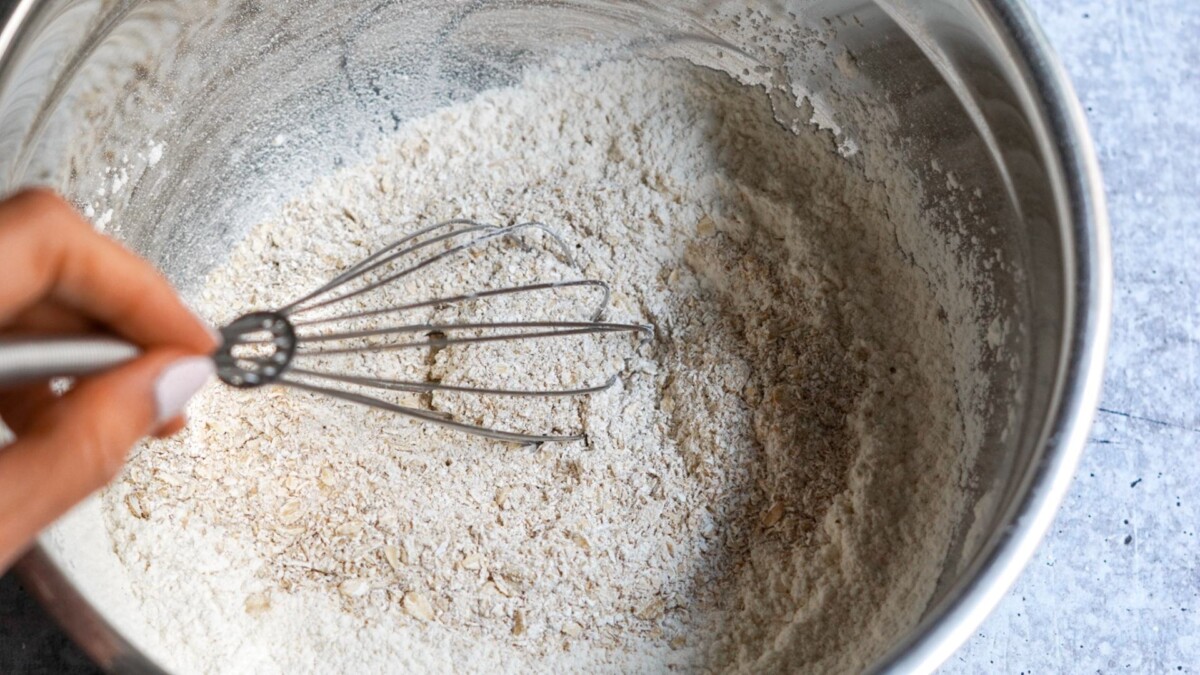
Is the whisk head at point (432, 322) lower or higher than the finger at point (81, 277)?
lower

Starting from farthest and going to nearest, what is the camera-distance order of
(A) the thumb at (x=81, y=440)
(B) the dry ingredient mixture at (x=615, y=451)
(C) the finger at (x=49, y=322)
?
(B) the dry ingredient mixture at (x=615, y=451), (C) the finger at (x=49, y=322), (A) the thumb at (x=81, y=440)

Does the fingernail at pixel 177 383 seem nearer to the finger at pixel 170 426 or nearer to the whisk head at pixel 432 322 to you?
the finger at pixel 170 426

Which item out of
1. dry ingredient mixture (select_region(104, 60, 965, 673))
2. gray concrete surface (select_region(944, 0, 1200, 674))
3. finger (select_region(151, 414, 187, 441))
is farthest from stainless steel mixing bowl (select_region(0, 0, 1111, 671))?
gray concrete surface (select_region(944, 0, 1200, 674))

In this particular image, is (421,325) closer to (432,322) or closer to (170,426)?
(432,322)

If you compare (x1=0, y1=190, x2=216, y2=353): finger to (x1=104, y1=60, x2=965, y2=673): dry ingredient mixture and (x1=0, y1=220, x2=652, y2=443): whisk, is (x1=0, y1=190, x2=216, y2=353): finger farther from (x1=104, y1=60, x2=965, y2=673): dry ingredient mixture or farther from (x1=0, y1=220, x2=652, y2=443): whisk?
(x1=104, y1=60, x2=965, y2=673): dry ingredient mixture

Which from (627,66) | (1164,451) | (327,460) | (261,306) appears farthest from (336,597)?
(1164,451)

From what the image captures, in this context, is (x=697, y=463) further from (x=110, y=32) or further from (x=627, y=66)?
(x=110, y=32)

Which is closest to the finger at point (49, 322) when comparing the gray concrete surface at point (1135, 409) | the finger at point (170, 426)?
the finger at point (170, 426)
